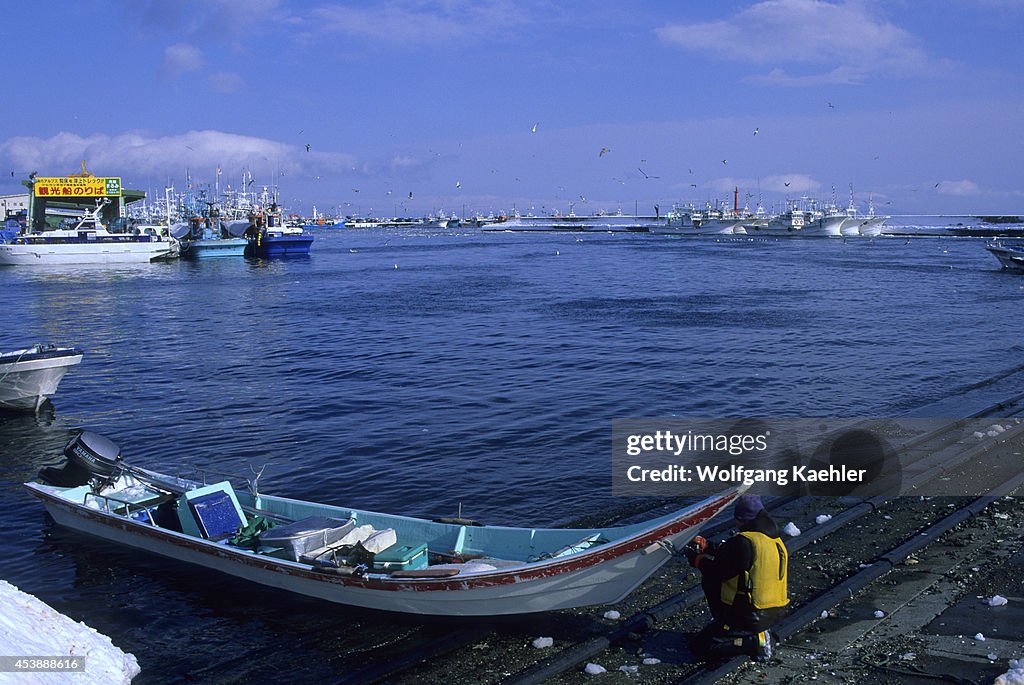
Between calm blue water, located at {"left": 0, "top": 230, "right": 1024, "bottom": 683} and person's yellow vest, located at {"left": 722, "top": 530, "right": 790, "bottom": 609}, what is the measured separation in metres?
5.02

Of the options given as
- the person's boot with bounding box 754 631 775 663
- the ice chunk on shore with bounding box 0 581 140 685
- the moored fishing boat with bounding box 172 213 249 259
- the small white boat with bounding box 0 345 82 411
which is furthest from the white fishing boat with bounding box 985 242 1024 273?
the moored fishing boat with bounding box 172 213 249 259

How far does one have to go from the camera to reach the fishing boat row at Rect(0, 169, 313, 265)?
82625mm

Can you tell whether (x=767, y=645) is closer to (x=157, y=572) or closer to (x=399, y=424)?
(x=157, y=572)

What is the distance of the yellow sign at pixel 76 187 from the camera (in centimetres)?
8856

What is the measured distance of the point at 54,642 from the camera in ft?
26.2

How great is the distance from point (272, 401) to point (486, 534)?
46.9 feet

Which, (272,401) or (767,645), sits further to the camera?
(272,401)

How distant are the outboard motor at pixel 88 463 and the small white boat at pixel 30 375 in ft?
30.1

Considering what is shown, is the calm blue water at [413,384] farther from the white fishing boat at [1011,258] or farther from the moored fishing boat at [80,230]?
the moored fishing boat at [80,230]

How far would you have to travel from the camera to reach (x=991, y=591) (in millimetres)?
8883

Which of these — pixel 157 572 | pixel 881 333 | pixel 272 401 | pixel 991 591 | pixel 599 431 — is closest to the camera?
pixel 991 591

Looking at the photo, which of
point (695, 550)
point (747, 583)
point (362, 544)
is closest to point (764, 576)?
point (747, 583)

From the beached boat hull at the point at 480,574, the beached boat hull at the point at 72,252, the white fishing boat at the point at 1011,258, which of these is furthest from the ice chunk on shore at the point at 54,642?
the beached boat hull at the point at 72,252

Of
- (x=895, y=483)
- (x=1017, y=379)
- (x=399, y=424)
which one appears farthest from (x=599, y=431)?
(x=1017, y=379)
